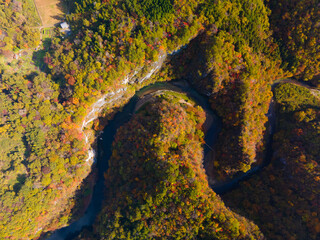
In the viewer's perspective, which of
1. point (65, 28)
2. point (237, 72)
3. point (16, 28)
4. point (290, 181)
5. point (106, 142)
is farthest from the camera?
point (106, 142)

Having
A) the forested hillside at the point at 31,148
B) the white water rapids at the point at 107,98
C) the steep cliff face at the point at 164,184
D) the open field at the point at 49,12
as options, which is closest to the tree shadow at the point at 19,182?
the forested hillside at the point at 31,148

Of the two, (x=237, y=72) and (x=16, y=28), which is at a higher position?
(x=16, y=28)

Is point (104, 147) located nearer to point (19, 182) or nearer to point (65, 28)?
point (19, 182)

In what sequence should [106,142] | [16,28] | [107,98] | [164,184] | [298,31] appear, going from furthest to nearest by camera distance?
1. [106,142]
2. [107,98]
3. [16,28]
4. [298,31]
5. [164,184]

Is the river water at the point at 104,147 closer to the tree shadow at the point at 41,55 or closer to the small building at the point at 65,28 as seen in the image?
the tree shadow at the point at 41,55

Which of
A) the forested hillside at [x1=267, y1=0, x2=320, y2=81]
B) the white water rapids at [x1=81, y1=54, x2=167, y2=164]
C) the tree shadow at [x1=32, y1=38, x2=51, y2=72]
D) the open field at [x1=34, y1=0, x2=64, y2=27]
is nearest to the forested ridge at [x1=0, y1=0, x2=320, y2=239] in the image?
the forested hillside at [x1=267, y1=0, x2=320, y2=81]

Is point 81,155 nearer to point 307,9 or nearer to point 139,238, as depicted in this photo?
point 139,238

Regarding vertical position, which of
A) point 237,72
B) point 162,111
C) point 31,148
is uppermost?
point 31,148

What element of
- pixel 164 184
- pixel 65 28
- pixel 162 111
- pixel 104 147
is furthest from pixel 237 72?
pixel 65 28
